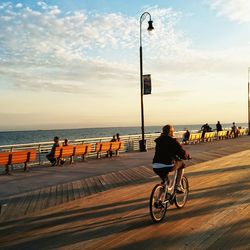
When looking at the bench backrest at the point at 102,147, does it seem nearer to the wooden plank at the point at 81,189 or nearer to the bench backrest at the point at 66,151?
the bench backrest at the point at 66,151

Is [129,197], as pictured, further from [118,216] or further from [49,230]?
[49,230]

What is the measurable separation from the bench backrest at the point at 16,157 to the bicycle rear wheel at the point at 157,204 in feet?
27.9

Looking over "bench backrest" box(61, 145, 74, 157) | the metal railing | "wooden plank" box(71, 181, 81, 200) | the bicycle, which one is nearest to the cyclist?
the bicycle

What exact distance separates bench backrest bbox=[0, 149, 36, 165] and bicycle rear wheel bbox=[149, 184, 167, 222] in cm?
851

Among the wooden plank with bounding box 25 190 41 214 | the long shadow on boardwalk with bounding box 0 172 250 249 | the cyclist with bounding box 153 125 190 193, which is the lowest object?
the long shadow on boardwalk with bounding box 0 172 250 249

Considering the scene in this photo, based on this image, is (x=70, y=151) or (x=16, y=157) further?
(x=70, y=151)

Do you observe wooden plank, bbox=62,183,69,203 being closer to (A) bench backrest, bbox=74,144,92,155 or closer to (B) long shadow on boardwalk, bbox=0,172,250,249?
(B) long shadow on boardwalk, bbox=0,172,250,249

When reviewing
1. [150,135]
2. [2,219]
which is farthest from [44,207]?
[150,135]

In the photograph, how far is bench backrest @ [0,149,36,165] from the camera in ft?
48.7

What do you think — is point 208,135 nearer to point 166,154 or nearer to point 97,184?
point 97,184

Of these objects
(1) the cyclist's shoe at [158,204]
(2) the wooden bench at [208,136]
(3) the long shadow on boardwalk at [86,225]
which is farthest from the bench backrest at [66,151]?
(2) the wooden bench at [208,136]

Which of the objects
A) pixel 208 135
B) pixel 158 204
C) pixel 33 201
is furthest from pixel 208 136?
pixel 158 204

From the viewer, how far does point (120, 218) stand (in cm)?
791

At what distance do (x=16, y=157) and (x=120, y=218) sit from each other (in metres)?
8.42
